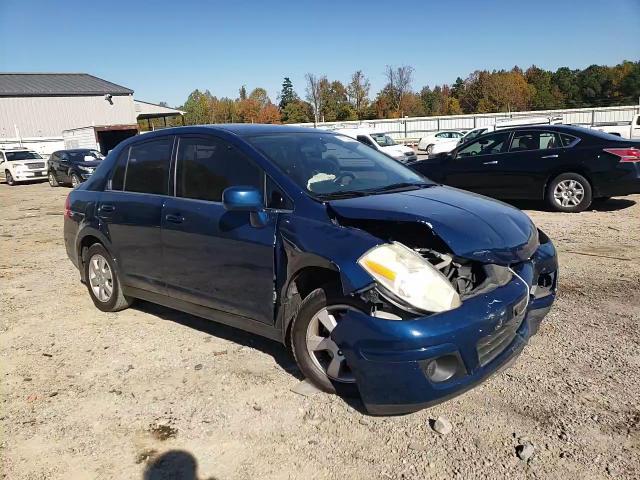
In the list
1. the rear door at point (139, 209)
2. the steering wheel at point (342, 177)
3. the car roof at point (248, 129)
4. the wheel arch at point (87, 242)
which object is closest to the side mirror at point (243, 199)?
the steering wheel at point (342, 177)

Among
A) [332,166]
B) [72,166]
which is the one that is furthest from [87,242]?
[72,166]

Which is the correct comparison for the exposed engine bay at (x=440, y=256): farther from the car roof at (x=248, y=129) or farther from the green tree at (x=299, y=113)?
the green tree at (x=299, y=113)

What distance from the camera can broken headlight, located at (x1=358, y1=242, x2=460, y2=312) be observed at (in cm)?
269

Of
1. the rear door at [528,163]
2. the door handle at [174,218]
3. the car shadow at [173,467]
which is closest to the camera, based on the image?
the car shadow at [173,467]

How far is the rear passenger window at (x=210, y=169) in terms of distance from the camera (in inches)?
142

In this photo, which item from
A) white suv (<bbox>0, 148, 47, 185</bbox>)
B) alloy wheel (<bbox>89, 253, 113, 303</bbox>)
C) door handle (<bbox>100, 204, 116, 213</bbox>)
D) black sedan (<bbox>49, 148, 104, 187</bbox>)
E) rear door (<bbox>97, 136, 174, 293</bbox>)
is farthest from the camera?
white suv (<bbox>0, 148, 47, 185</bbox>)

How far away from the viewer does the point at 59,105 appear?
53.9 metres

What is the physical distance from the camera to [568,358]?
3527 millimetres

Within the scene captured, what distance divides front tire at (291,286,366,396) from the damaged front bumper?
0.18 m

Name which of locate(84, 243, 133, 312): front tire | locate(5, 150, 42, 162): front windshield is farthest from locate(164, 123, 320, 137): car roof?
locate(5, 150, 42, 162): front windshield

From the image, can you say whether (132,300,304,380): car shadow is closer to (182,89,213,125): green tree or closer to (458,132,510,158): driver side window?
(458,132,510,158): driver side window

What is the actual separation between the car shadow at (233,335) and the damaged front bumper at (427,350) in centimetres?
86

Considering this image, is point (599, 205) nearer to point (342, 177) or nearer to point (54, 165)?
point (342, 177)

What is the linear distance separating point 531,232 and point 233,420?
2229 millimetres
